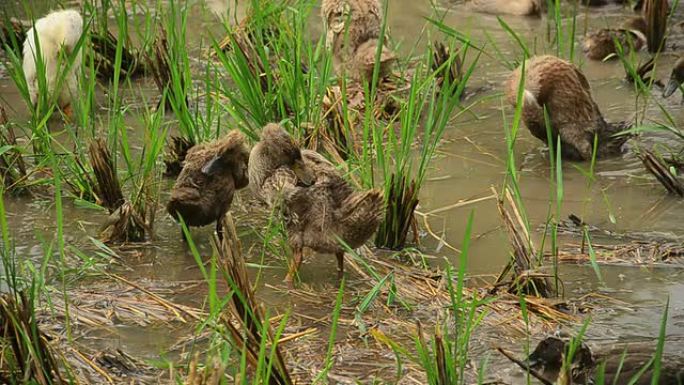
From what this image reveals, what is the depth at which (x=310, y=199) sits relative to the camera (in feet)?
17.8

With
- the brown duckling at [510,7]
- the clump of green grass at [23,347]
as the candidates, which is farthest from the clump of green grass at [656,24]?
the clump of green grass at [23,347]

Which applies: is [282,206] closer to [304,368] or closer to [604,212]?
[304,368]

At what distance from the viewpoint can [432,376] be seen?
4070mm

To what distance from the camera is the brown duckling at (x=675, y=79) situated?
7.67 m

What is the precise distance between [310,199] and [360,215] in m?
0.25

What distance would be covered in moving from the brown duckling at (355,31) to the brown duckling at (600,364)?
388cm

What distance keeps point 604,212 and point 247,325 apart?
8.64 feet

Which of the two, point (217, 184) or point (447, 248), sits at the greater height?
point (217, 184)

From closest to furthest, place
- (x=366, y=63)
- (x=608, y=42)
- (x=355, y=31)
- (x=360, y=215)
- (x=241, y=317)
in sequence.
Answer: (x=241, y=317)
(x=360, y=215)
(x=366, y=63)
(x=355, y=31)
(x=608, y=42)

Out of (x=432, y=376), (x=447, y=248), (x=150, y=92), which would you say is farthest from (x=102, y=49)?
(x=432, y=376)

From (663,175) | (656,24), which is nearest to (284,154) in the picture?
(663,175)

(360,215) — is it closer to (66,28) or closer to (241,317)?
(241,317)

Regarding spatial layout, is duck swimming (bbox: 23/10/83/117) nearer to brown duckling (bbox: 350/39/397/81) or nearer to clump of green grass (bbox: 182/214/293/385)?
brown duckling (bbox: 350/39/397/81)

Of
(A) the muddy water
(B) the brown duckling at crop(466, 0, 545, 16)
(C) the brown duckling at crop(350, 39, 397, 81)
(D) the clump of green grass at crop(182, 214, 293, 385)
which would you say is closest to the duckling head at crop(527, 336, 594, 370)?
(A) the muddy water
